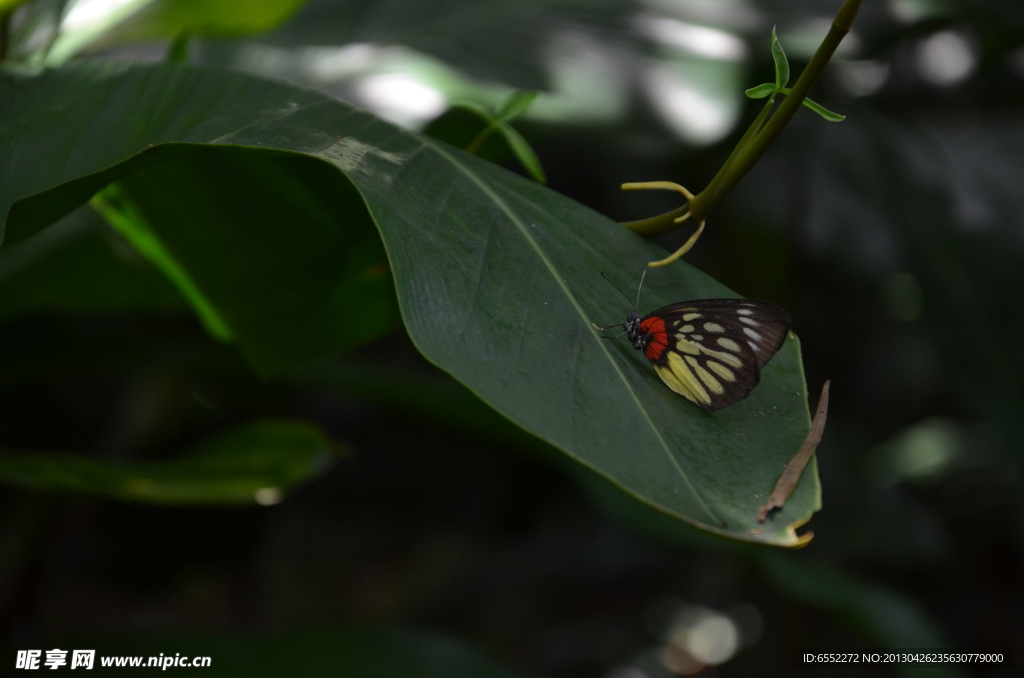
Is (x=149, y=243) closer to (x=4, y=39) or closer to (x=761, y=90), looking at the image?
(x=4, y=39)

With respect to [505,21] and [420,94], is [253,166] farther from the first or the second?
[505,21]

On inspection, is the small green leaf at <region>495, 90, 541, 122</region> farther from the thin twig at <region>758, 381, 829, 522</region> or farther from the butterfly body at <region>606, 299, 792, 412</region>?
the thin twig at <region>758, 381, 829, 522</region>

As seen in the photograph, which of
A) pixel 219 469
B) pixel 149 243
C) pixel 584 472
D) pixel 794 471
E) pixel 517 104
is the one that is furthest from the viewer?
pixel 584 472

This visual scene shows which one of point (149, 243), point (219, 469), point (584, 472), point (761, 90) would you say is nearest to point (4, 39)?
point (149, 243)

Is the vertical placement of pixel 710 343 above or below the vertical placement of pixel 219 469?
above

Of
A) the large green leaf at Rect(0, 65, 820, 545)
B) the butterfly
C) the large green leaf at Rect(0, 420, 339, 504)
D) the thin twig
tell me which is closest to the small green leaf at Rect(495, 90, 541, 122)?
the large green leaf at Rect(0, 65, 820, 545)

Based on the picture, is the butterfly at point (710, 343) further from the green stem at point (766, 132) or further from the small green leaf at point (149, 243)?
the small green leaf at point (149, 243)

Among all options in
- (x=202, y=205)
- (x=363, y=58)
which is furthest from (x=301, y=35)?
(x=202, y=205)

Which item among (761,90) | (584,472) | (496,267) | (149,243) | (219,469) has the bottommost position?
(584,472)
